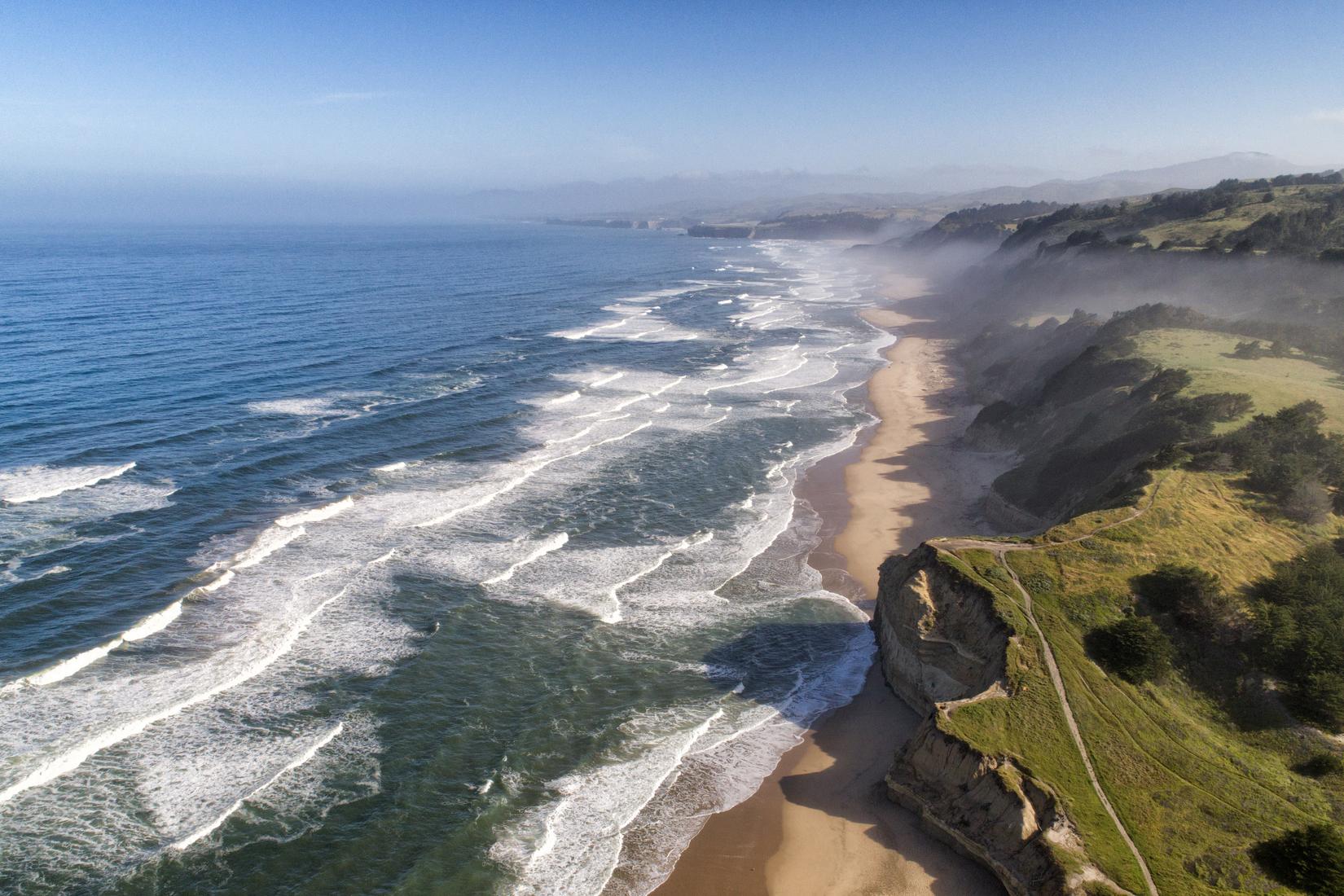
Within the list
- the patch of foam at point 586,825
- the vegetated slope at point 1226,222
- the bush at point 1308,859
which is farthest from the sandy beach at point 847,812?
the vegetated slope at point 1226,222

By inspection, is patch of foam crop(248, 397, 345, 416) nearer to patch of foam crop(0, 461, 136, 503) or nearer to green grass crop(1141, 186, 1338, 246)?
patch of foam crop(0, 461, 136, 503)

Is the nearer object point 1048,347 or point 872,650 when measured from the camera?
point 872,650

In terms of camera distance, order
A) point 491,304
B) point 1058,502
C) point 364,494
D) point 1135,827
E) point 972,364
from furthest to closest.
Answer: point 491,304 < point 972,364 < point 364,494 < point 1058,502 < point 1135,827

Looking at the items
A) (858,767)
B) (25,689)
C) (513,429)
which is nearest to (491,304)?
(513,429)

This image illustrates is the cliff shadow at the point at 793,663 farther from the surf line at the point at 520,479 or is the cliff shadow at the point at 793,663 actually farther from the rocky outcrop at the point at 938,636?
the surf line at the point at 520,479

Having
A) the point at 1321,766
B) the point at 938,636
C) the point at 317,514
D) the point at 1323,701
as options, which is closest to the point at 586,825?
the point at 938,636

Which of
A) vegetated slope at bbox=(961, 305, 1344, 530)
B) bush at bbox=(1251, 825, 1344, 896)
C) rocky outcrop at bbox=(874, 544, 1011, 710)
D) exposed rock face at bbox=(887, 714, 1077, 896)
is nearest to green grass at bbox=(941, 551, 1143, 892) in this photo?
exposed rock face at bbox=(887, 714, 1077, 896)

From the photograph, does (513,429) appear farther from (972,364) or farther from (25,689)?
(972,364)

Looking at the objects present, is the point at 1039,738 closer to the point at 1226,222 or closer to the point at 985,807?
the point at 985,807
